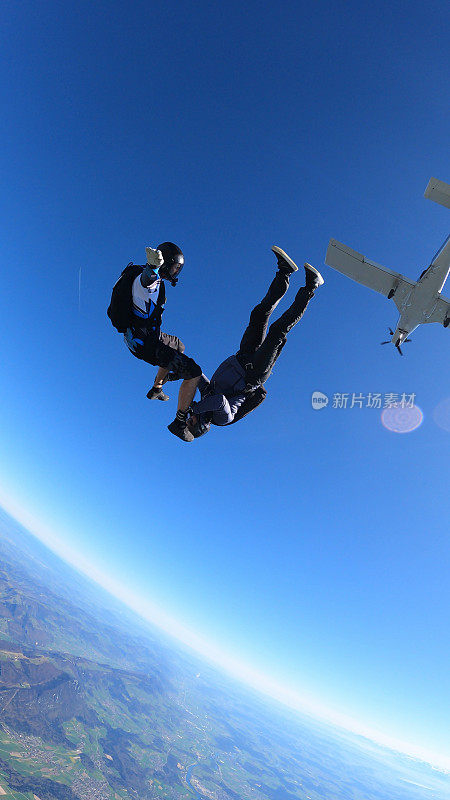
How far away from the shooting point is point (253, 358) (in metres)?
5.52

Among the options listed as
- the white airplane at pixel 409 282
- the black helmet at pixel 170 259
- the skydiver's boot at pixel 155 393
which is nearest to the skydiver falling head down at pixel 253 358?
the skydiver's boot at pixel 155 393

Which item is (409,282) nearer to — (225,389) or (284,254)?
(284,254)

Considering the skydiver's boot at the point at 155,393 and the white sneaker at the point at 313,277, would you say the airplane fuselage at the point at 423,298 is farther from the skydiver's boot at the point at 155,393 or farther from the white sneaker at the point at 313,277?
the skydiver's boot at the point at 155,393

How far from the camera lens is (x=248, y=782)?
→ 139 metres

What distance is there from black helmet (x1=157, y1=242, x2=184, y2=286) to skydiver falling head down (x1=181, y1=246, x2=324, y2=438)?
4.69 feet

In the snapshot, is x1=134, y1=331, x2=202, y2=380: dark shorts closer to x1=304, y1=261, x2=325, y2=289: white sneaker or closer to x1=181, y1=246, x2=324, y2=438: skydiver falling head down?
x1=181, y1=246, x2=324, y2=438: skydiver falling head down

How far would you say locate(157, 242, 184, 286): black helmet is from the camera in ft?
15.4

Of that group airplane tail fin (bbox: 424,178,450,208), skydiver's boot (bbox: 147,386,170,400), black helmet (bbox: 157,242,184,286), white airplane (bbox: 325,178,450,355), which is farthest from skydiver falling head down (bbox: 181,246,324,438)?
airplane tail fin (bbox: 424,178,450,208)

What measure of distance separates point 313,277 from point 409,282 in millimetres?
18546

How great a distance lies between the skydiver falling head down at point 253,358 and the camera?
5125 mm

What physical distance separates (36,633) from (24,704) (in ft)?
211

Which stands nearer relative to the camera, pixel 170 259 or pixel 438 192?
pixel 170 259

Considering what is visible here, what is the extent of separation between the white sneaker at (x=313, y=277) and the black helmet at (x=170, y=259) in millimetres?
1994

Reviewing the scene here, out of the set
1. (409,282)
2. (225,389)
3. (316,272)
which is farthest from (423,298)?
(225,389)
